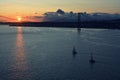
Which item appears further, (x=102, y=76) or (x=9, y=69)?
(x=9, y=69)

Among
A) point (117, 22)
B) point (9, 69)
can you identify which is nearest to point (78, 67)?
point (9, 69)

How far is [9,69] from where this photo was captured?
24.7m

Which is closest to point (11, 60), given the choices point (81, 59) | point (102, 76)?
point (81, 59)

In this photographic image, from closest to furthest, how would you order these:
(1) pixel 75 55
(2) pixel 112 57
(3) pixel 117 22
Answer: (2) pixel 112 57, (1) pixel 75 55, (3) pixel 117 22

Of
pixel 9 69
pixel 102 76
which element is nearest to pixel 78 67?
pixel 102 76

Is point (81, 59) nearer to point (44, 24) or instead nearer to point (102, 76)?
point (102, 76)

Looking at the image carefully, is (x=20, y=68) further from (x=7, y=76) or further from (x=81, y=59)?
(x=81, y=59)

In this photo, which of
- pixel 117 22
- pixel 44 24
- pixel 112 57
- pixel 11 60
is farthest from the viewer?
pixel 44 24

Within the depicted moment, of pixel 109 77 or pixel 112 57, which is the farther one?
pixel 112 57

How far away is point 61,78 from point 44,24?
15221 centimetres

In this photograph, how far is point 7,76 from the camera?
866 inches

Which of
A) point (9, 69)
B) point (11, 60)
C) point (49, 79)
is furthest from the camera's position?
point (11, 60)

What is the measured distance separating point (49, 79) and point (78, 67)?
5445mm

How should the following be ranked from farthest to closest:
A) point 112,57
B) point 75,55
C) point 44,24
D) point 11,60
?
1. point 44,24
2. point 75,55
3. point 112,57
4. point 11,60
